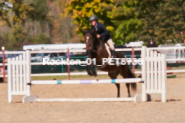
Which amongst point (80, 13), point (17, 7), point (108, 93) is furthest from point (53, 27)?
point (108, 93)

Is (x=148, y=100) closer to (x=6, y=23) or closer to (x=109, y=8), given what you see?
(x=6, y=23)

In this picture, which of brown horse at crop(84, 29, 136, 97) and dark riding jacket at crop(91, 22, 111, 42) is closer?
brown horse at crop(84, 29, 136, 97)

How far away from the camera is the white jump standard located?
35.9ft

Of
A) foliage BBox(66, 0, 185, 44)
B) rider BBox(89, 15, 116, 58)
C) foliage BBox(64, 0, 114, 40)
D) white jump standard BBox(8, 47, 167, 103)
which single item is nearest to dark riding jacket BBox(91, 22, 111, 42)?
rider BBox(89, 15, 116, 58)

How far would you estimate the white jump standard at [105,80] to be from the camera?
10.9 m

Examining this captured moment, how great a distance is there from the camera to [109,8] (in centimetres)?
3847

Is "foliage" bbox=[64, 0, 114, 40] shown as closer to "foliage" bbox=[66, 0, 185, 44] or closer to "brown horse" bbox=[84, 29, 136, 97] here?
"foliage" bbox=[66, 0, 185, 44]

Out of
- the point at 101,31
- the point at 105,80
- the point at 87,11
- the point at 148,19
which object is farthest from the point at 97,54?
the point at 87,11

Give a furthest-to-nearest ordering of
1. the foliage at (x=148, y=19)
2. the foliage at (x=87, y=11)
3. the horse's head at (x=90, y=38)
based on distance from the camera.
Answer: the foliage at (x=87, y=11) → the foliage at (x=148, y=19) → the horse's head at (x=90, y=38)

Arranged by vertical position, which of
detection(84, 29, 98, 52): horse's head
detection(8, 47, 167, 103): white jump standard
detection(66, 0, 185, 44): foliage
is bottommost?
detection(8, 47, 167, 103): white jump standard

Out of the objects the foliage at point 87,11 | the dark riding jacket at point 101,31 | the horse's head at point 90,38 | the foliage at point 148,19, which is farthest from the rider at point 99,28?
the foliage at point 87,11

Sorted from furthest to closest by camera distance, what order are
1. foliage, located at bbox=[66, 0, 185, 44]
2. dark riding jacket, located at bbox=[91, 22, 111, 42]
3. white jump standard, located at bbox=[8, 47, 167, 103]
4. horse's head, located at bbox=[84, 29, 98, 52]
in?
foliage, located at bbox=[66, 0, 185, 44], dark riding jacket, located at bbox=[91, 22, 111, 42], horse's head, located at bbox=[84, 29, 98, 52], white jump standard, located at bbox=[8, 47, 167, 103]

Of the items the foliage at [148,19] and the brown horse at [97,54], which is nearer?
the brown horse at [97,54]

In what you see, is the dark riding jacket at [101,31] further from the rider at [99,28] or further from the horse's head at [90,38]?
the horse's head at [90,38]
